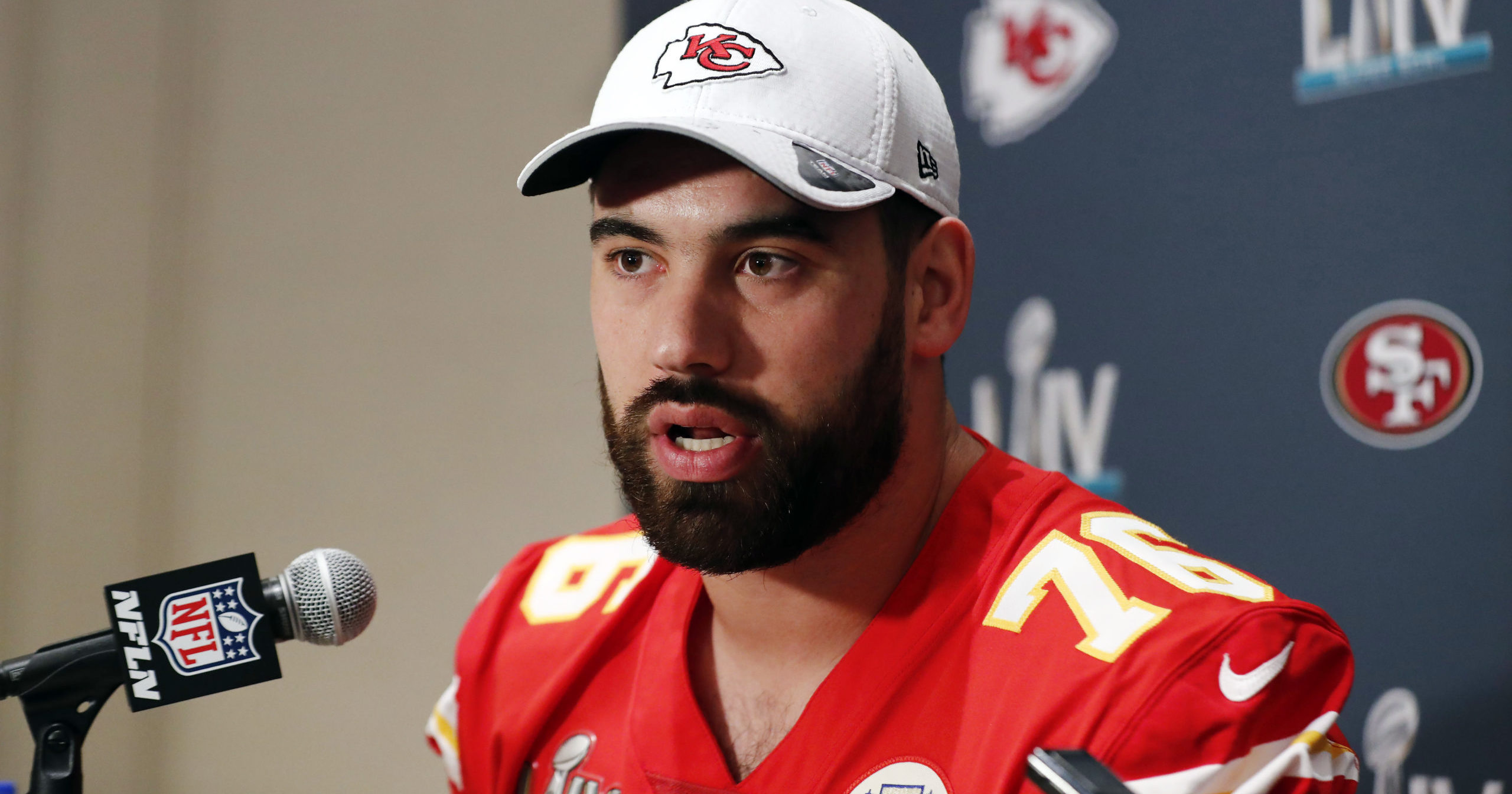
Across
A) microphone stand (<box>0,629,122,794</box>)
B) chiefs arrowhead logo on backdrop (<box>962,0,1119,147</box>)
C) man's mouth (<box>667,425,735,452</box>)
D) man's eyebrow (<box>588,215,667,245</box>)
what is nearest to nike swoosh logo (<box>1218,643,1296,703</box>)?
man's mouth (<box>667,425,735,452</box>)

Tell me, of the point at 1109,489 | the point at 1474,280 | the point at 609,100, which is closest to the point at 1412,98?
the point at 1474,280

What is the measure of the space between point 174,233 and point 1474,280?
229cm

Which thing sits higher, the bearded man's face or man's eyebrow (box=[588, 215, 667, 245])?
man's eyebrow (box=[588, 215, 667, 245])

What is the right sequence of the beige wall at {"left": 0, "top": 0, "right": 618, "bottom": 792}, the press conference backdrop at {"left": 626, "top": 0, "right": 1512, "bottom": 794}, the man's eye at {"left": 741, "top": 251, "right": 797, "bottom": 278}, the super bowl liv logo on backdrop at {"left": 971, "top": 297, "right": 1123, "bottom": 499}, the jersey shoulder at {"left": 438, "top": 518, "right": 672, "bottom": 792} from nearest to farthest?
the man's eye at {"left": 741, "top": 251, "right": 797, "bottom": 278} → the jersey shoulder at {"left": 438, "top": 518, "right": 672, "bottom": 792} → the press conference backdrop at {"left": 626, "top": 0, "right": 1512, "bottom": 794} → the super bowl liv logo on backdrop at {"left": 971, "top": 297, "right": 1123, "bottom": 499} → the beige wall at {"left": 0, "top": 0, "right": 618, "bottom": 792}

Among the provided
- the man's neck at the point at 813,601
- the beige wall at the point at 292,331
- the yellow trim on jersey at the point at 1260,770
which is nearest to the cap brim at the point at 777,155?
the man's neck at the point at 813,601

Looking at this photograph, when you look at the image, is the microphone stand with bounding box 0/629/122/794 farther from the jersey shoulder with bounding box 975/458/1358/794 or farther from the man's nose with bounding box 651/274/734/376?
the jersey shoulder with bounding box 975/458/1358/794

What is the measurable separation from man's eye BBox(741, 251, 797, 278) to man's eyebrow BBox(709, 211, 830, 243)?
0.06 ft

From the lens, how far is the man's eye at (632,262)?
1.03m

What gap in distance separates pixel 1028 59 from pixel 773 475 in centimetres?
Result: 97

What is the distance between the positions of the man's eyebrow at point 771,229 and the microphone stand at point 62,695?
20.5 inches

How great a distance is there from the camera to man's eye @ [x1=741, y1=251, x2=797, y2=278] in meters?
0.98

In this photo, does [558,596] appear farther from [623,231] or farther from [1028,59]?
[1028,59]

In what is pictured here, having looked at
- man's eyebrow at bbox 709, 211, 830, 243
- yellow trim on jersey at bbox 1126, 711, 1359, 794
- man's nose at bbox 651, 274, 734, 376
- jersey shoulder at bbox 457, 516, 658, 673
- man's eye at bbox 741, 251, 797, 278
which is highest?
man's eyebrow at bbox 709, 211, 830, 243

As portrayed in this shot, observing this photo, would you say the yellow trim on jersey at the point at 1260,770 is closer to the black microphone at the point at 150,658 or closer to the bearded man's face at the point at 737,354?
the bearded man's face at the point at 737,354
